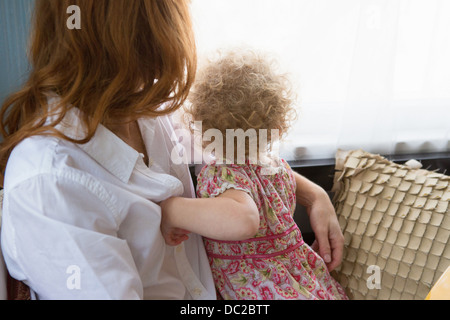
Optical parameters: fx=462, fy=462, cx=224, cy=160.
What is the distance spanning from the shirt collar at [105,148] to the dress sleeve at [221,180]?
7.9 inches

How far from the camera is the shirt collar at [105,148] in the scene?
92 cm

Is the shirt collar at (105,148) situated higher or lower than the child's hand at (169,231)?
higher

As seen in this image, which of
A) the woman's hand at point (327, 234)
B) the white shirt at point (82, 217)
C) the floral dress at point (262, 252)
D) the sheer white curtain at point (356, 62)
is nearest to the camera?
the white shirt at point (82, 217)

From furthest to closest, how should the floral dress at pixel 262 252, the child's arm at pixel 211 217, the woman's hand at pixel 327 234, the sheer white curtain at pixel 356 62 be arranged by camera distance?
the sheer white curtain at pixel 356 62 < the woman's hand at pixel 327 234 < the floral dress at pixel 262 252 < the child's arm at pixel 211 217

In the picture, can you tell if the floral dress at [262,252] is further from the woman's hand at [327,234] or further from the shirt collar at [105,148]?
the shirt collar at [105,148]

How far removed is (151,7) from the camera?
3.08 feet

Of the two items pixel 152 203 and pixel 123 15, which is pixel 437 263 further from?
pixel 123 15

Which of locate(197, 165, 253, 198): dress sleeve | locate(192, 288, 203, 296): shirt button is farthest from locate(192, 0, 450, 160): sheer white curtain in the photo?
locate(192, 288, 203, 296): shirt button

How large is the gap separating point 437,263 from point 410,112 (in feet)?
1.99

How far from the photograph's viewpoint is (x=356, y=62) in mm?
1502

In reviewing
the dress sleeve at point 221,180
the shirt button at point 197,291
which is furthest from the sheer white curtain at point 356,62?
the shirt button at point 197,291

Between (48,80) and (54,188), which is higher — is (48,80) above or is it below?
above

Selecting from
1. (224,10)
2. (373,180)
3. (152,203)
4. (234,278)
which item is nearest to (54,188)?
(152,203)

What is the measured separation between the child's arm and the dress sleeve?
56 millimetres
